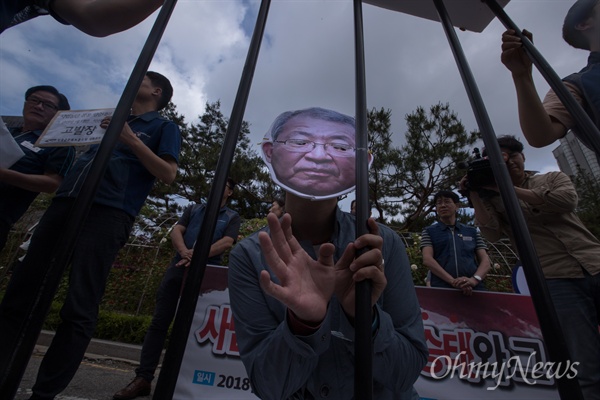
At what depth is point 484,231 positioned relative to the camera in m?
1.79

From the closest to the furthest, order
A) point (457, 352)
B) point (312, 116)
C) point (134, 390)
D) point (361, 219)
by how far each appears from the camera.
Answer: point (361, 219)
point (312, 116)
point (134, 390)
point (457, 352)

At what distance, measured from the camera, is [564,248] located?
1.47m

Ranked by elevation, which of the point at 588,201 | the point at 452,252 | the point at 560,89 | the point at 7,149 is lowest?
the point at 7,149

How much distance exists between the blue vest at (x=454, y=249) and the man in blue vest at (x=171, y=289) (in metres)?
1.80

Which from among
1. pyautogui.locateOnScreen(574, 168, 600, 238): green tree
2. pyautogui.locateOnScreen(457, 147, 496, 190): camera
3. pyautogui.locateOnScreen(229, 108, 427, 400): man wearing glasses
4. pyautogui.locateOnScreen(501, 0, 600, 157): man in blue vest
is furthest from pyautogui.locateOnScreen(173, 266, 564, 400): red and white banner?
pyautogui.locateOnScreen(574, 168, 600, 238): green tree

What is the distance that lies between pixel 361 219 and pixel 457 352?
2.20m

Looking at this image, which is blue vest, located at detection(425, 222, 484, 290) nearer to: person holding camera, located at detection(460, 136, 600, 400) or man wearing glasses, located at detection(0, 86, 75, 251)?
person holding camera, located at detection(460, 136, 600, 400)

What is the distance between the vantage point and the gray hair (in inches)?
34.8

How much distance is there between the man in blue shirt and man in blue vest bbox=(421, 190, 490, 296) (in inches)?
85.0

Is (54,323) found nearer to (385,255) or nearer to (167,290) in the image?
(167,290)

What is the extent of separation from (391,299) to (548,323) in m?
0.47

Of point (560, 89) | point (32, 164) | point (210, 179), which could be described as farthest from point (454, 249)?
point (210, 179)

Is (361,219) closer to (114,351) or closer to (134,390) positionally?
(134,390)

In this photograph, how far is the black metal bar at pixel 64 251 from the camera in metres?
0.46
